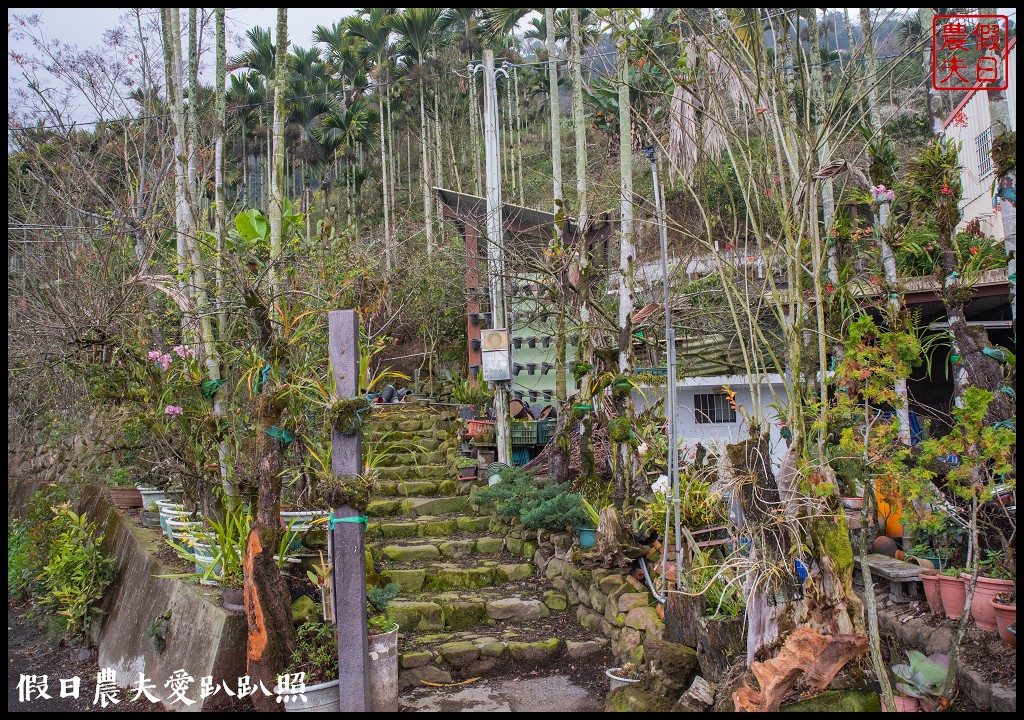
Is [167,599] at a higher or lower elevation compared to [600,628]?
higher

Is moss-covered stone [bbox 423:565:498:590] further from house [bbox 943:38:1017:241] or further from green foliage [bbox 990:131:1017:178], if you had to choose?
house [bbox 943:38:1017:241]

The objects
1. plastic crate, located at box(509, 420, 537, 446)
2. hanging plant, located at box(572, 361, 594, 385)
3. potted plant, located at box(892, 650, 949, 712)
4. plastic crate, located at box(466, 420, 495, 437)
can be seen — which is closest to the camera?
potted plant, located at box(892, 650, 949, 712)

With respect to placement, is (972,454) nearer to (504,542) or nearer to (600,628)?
(600,628)

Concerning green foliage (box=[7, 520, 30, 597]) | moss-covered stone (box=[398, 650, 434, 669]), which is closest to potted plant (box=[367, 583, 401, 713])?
moss-covered stone (box=[398, 650, 434, 669])

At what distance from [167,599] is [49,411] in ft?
16.8

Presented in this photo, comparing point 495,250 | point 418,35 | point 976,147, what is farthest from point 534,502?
point 418,35

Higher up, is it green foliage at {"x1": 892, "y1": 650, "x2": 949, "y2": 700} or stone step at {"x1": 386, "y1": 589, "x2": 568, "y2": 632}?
green foliage at {"x1": 892, "y1": 650, "x2": 949, "y2": 700}

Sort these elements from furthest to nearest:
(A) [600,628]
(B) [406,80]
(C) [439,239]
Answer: (B) [406,80], (C) [439,239], (A) [600,628]

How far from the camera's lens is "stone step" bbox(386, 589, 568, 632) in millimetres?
6234

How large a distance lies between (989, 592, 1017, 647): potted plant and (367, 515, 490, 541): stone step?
5.06 metres

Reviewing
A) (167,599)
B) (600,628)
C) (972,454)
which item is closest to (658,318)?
(600,628)

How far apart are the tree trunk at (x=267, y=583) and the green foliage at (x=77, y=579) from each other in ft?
9.80

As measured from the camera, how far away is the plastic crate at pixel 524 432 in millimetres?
10875

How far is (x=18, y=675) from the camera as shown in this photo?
20.3ft
